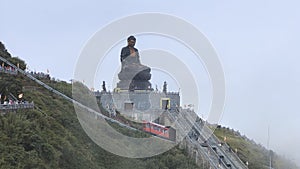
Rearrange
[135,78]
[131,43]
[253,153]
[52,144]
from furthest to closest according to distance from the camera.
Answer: [131,43] < [135,78] < [253,153] < [52,144]

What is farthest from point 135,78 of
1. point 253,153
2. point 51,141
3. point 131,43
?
point 51,141

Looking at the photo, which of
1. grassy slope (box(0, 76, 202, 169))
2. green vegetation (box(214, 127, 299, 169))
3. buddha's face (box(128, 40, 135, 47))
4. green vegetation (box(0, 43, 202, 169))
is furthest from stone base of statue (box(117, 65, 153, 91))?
grassy slope (box(0, 76, 202, 169))

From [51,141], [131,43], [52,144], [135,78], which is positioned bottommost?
[52,144]

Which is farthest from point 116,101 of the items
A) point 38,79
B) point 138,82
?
point 38,79

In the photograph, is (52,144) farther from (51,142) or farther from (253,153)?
(253,153)

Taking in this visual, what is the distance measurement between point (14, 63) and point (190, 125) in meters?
13.4

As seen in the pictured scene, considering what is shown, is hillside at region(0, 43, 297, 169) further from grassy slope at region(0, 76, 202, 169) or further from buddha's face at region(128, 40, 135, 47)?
buddha's face at region(128, 40, 135, 47)

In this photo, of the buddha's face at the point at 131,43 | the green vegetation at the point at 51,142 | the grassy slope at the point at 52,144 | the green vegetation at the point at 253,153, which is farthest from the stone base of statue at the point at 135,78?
the grassy slope at the point at 52,144

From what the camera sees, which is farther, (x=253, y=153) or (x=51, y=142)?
(x=253, y=153)

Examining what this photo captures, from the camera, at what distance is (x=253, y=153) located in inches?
1446

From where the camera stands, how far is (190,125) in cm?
3531

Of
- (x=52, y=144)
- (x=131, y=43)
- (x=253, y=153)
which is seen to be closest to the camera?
(x=52, y=144)

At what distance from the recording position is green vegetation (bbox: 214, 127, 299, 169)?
33.7m

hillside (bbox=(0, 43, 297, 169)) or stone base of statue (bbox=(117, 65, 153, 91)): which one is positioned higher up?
stone base of statue (bbox=(117, 65, 153, 91))
